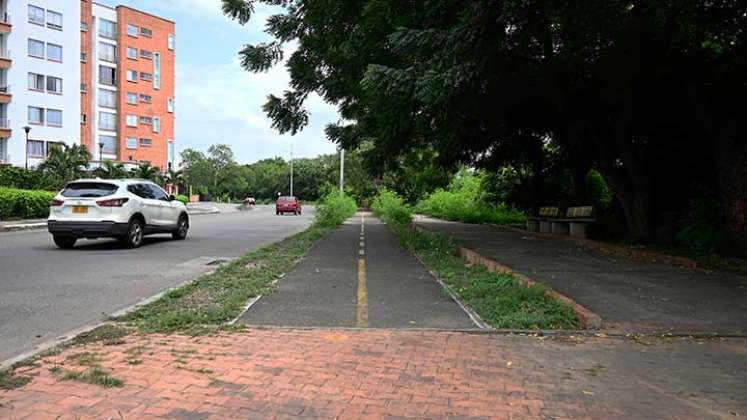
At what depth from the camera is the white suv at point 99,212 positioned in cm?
1338

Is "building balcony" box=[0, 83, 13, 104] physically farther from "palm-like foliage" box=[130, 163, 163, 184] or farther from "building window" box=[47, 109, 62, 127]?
"palm-like foliage" box=[130, 163, 163, 184]

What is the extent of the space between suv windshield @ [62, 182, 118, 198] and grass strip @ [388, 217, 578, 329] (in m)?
8.03

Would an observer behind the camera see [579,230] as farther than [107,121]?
No

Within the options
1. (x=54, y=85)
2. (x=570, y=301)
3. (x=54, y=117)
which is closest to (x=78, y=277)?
(x=570, y=301)

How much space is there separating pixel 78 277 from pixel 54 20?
5224cm

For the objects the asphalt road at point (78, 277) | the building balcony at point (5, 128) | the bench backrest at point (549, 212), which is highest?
the building balcony at point (5, 128)

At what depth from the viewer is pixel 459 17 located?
9664mm

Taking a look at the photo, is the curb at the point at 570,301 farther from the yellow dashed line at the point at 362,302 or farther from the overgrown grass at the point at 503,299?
the yellow dashed line at the point at 362,302

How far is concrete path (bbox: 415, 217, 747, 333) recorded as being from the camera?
6.28m

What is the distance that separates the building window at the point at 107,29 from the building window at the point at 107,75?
3457mm

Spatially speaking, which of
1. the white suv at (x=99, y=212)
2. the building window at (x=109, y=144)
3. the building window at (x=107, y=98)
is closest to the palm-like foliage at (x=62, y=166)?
the building window at (x=109, y=144)

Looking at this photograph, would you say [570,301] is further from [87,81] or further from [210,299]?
[87,81]

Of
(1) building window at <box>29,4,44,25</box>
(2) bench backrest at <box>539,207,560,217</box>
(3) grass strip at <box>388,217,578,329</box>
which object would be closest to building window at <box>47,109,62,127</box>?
(1) building window at <box>29,4,44,25</box>

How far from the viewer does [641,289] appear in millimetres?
8070
